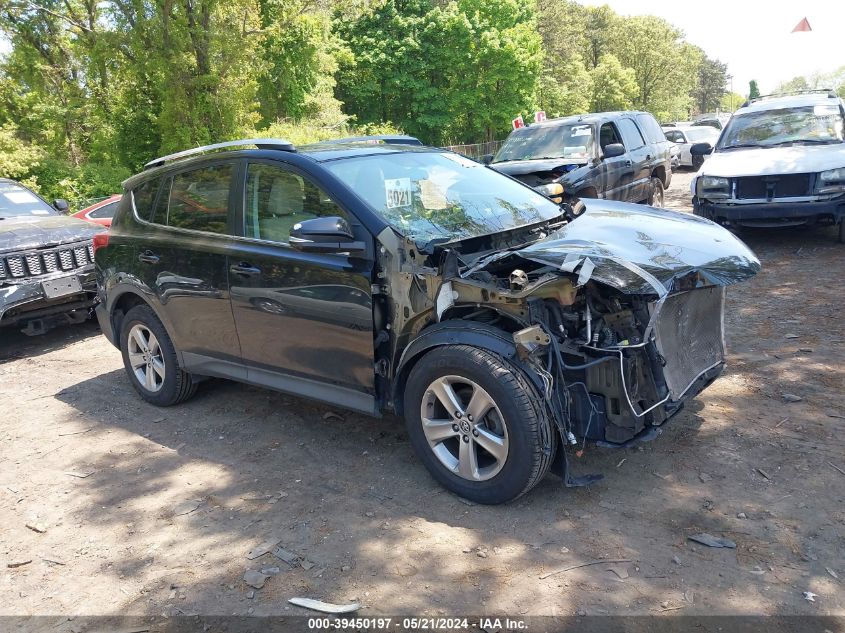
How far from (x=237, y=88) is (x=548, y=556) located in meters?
18.4

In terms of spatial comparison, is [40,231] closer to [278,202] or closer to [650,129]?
[278,202]

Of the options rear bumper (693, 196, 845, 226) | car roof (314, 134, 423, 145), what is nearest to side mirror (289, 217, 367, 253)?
car roof (314, 134, 423, 145)

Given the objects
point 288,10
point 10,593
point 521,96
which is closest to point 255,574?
point 10,593

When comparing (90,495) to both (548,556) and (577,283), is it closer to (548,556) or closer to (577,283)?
(548,556)

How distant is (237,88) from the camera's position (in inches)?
752

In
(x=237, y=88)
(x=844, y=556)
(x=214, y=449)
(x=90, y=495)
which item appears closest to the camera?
(x=844, y=556)

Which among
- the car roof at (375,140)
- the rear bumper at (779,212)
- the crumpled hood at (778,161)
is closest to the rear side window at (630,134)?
the crumpled hood at (778,161)

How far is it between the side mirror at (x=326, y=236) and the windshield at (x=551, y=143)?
686 cm

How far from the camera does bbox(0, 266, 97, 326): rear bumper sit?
7023 millimetres

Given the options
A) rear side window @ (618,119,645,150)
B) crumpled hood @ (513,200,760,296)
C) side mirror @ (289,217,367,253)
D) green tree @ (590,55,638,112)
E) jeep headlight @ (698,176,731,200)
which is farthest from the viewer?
green tree @ (590,55,638,112)

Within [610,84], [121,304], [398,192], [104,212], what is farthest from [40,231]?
[610,84]

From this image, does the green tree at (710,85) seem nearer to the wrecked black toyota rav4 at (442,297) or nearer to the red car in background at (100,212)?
the red car in background at (100,212)

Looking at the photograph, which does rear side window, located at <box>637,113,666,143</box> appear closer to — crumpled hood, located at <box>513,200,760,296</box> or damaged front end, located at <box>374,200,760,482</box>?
crumpled hood, located at <box>513,200,760,296</box>

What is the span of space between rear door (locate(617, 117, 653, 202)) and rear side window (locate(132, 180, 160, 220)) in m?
7.27
